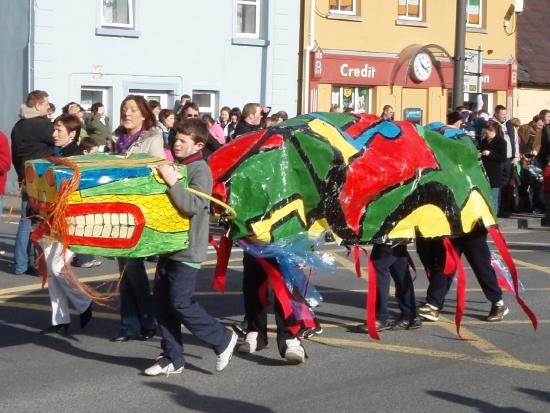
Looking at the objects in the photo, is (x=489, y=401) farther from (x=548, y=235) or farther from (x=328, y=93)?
(x=328, y=93)

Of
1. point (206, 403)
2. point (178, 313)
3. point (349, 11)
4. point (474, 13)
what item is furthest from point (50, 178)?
point (474, 13)

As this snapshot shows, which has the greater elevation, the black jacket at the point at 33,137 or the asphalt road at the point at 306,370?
the black jacket at the point at 33,137

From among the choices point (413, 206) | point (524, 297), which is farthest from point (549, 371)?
point (524, 297)

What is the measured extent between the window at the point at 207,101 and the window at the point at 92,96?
2281 millimetres

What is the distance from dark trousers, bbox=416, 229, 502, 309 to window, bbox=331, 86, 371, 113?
1843cm

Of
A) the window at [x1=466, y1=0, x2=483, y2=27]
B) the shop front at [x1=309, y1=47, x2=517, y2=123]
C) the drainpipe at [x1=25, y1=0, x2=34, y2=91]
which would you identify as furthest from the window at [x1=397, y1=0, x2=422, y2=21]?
the drainpipe at [x1=25, y1=0, x2=34, y2=91]

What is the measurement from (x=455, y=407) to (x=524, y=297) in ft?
14.2

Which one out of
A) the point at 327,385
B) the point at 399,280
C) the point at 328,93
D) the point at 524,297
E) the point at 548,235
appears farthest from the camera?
the point at 328,93

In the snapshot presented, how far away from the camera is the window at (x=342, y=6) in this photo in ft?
93.4

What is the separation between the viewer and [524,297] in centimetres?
1151

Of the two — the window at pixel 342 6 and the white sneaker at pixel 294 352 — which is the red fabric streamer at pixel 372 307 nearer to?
the white sneaker at pixel 294 352

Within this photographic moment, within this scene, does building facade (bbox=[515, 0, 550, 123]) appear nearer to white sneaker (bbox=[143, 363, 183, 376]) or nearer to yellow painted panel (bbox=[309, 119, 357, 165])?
yellow painted panel (bbox=[309, 119, 357, 165])

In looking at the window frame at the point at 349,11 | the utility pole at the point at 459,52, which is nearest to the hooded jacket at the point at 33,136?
the utility pole at the point at 459,52

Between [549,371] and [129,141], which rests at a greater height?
[129,141]
